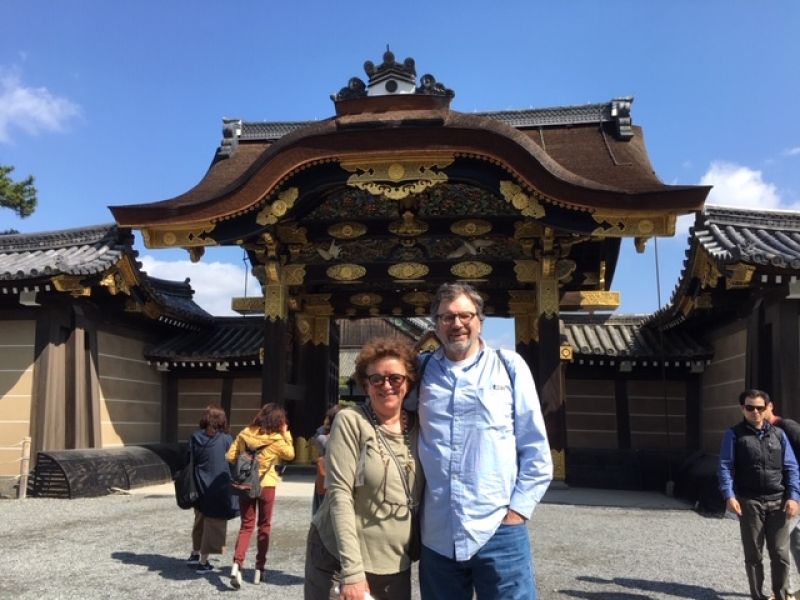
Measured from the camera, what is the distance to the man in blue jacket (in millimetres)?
4262

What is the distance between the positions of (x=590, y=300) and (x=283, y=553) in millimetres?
7952

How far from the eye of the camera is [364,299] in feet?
42.4

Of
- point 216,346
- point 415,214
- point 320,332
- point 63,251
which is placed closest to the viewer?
point 415,214

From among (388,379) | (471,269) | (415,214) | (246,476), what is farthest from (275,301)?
(388,379)

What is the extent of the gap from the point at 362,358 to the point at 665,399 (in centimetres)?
1078

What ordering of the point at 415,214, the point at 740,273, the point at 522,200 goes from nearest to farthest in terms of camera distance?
the point at 740,273 → the point at 522,200 → the point at 415,214

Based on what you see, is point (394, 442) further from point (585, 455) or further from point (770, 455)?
point (585, 455)

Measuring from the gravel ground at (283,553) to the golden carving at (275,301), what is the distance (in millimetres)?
3359

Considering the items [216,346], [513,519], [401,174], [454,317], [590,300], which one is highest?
[401,174]

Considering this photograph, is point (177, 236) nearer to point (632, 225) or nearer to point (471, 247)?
point (471, 247)

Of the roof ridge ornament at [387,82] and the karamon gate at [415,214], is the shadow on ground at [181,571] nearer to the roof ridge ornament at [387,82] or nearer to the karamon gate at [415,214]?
the karamon gate at [415,214]

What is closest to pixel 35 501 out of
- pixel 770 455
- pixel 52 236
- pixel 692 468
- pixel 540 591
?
pixel 52 236

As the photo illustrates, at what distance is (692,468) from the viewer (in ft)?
32.4

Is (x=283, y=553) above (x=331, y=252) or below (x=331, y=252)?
below
